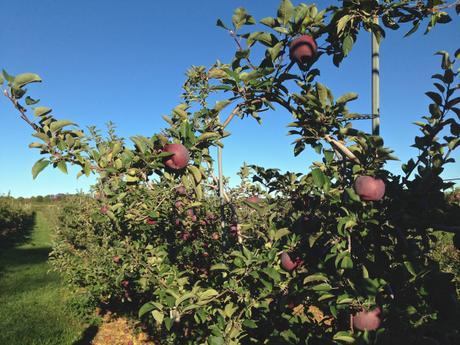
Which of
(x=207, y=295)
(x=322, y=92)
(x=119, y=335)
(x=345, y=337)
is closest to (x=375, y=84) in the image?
(x=322, y=92)

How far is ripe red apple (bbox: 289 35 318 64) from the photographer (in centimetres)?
152

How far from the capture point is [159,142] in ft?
5.16

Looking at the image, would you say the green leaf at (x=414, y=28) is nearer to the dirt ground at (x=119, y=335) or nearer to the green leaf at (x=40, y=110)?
the green leaf at (x=40, y=110)

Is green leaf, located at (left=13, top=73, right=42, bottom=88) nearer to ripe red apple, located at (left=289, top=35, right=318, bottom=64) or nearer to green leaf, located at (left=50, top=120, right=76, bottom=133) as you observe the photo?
green leaf, located at (left=50, top=120, right=76, bottom=133)

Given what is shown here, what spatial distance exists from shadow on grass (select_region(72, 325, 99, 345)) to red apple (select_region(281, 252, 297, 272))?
4.33 metres

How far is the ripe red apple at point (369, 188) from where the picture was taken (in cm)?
145

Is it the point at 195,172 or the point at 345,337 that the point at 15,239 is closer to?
the point at 195,172

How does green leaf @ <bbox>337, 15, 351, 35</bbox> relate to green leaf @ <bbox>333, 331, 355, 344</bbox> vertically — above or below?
above

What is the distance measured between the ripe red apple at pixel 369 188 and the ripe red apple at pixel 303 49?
62cm

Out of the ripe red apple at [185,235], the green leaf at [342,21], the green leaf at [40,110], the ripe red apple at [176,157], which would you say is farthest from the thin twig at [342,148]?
the ripe red apple at [185,235]

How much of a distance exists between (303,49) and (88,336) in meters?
5.41

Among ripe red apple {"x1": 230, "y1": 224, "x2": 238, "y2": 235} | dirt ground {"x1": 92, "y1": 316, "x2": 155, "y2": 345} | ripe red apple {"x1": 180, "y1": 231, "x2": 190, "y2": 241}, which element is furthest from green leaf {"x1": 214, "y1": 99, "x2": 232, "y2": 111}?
dirt ground {"x1": 92, "y1": 316, "x2": 155, "y2": 345}

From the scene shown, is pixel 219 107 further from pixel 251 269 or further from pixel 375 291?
pixel 375 291

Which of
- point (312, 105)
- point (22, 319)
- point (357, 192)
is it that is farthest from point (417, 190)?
point (22, 319)
